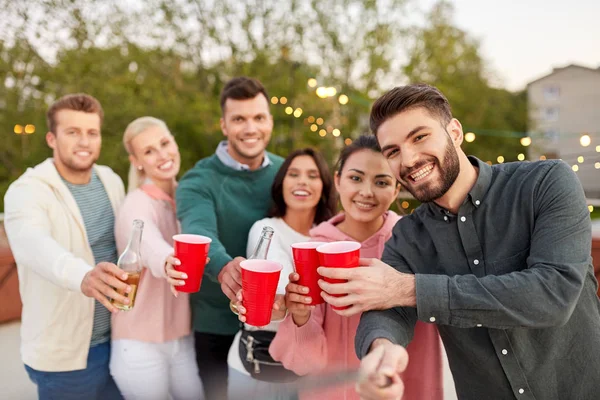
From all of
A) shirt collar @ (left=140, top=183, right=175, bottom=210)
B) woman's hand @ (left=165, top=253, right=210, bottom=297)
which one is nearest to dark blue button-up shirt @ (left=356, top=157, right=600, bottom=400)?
woman's hand @ (left=165, top=253, right=210, bottom=297)

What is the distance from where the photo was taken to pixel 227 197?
2.71 m

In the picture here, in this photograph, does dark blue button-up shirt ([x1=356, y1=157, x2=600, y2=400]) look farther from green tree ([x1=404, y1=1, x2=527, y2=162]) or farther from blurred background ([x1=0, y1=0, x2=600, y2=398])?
green tree ([x1=404, y1=1, x2=527, y2=162])

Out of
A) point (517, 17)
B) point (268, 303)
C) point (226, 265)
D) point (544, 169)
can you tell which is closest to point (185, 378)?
point (226, 265)

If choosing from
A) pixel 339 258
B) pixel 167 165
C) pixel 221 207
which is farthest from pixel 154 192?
pixel 339 258

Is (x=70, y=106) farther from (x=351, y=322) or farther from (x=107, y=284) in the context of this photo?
(x=351, y=322)

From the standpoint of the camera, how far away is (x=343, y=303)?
4.77 feet

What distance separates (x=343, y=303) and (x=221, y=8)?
Result: 10314mm

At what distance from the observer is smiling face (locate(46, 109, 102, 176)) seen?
258 centimetres

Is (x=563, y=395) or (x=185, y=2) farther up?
(x=185, y=2)

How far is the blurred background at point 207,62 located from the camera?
8.52 metres

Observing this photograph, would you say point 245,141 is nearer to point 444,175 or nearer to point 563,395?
point 444,175

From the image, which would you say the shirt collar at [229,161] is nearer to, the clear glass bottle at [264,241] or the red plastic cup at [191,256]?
the red plastic cup at [191,256]

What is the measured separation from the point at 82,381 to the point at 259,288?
153 centimetres

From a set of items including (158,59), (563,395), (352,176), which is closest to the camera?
(563,395)
